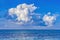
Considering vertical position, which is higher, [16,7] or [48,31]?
[16,7]

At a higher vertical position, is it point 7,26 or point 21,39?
point 7,26

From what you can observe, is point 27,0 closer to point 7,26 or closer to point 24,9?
point 24,9

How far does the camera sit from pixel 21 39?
2951 millimetres

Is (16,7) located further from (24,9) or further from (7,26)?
(7,26)

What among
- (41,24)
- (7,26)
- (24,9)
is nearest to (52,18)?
(41,24)

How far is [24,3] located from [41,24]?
38cm

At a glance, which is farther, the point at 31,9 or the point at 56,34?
the point at 56,34

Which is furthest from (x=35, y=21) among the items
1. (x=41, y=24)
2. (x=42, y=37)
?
(x=42, y=37)

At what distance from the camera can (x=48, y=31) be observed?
2988mm

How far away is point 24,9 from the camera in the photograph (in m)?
2.89

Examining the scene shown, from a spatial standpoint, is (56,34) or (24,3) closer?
(24,3)

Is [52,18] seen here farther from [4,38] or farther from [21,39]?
[4,38]

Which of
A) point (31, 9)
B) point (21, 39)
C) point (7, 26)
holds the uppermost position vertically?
point (31, 9)

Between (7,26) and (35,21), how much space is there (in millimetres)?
396
